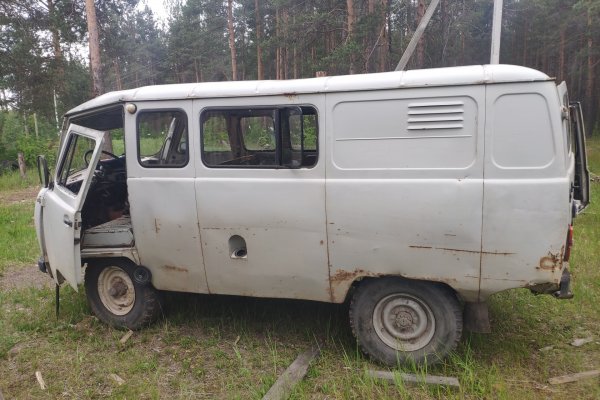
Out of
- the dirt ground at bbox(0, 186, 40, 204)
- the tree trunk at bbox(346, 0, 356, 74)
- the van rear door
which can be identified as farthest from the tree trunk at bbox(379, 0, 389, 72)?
the dirt ground at bbox(0, 186, 40, 204)

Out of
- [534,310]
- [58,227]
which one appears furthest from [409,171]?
[58,227]

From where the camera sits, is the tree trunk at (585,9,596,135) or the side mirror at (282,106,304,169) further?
the tree trunk at (585,9,596,135)

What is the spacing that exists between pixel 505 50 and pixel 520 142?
34.0m

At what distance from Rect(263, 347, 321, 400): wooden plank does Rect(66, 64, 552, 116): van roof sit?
7.51 ft

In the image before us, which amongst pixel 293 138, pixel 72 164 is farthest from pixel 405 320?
pixel 72 164

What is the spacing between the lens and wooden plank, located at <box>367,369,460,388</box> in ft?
11.7

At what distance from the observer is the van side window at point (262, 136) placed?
3.93 m

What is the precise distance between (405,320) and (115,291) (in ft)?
9.76

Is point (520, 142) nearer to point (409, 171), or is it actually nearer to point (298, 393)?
point (409, 171)

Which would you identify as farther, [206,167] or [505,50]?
[505,50]

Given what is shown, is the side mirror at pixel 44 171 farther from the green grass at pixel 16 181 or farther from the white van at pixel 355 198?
the green grass at pixel 16 181

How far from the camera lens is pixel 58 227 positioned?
4.61 meters

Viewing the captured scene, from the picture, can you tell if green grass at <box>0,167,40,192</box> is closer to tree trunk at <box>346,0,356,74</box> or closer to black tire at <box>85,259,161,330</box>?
tree trunk at <box>346,0,356,74</box>

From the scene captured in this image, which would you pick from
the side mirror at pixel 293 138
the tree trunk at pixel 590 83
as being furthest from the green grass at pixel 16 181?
the tree trunk at pixel 590 83
